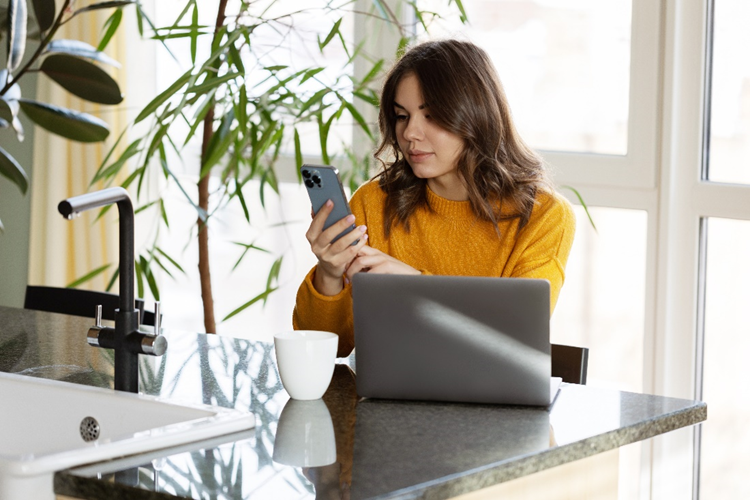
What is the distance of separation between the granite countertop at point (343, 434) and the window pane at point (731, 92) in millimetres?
1508

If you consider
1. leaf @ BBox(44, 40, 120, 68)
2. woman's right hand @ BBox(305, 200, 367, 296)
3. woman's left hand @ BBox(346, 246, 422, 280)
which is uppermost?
leaf @ BBox(44, 40, 120, 68)

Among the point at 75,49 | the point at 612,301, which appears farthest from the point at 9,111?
the point at 612,301

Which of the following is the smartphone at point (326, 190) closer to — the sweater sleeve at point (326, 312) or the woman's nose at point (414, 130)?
the sweater sleeve at point (326, 312)

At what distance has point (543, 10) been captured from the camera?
3150 mm

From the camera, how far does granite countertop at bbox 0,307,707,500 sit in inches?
44.3

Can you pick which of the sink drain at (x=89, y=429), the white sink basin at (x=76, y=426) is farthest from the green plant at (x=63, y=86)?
the sink drain at (x=89, y=429)

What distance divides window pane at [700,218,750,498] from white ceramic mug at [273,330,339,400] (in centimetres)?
176

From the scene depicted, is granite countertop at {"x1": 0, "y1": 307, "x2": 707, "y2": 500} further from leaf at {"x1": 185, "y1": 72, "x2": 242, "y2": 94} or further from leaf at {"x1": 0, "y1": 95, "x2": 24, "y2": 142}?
leaf at {"x1": 0, "y1": 95, "x2": 24, "y2": 142}

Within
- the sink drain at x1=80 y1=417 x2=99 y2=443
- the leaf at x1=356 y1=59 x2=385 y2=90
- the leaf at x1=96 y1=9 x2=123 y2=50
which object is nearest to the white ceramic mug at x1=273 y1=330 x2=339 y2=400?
the sink drain at x1=80 y1=417 x2=99 y2=443

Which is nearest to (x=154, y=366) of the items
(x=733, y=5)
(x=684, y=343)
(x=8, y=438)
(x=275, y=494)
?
(x=8, y=438)

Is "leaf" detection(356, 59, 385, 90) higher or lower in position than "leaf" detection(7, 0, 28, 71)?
lower

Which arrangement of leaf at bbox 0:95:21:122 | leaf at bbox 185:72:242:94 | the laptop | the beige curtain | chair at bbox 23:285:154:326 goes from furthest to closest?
the beige curtain < leaf at bbox 0:95:21:122 < leaf at bbox 185:72:242:94 < chair at bbox 23:285:154:326 < the laptop

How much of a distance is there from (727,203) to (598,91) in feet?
1.72

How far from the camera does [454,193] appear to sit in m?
2.22
